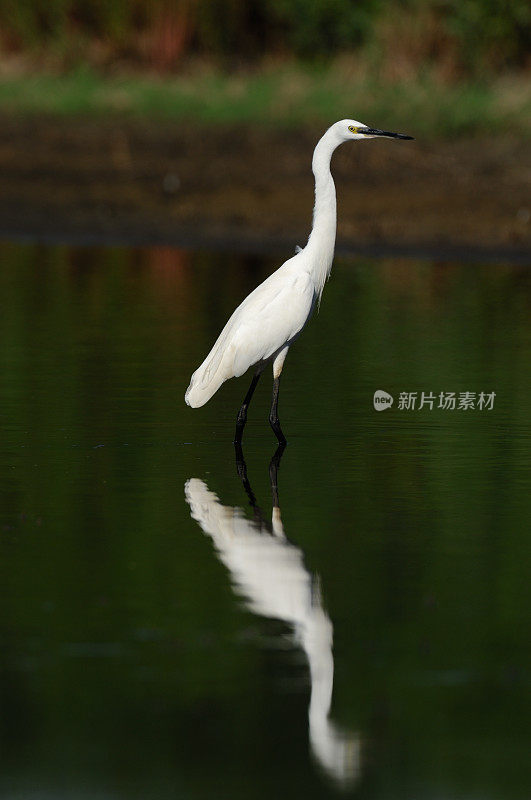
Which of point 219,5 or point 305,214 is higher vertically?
point 219,5

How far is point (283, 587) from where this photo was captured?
227 inches

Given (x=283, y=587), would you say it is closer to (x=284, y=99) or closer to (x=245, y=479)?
(x=245, y=479)

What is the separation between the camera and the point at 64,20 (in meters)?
23.9

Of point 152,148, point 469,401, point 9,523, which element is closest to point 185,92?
point 152,148

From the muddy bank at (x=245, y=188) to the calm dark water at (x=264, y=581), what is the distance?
633cm

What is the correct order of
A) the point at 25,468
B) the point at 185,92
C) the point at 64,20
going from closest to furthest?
1. the point at 25,468
2. the point at 185,92
3. the point at 64,20

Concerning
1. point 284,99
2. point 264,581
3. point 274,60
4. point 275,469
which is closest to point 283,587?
point 264,581

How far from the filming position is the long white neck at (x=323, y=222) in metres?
9.14

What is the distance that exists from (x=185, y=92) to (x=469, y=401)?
12745 millimetres

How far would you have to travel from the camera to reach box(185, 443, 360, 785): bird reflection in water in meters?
4.43

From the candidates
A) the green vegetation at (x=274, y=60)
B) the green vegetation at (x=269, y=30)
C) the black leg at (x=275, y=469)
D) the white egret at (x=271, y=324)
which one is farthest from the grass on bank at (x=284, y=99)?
the black leg at (x=275, y=469)

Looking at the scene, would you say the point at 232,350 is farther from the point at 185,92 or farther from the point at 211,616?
the point at 185,92

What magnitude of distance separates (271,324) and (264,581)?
304cm

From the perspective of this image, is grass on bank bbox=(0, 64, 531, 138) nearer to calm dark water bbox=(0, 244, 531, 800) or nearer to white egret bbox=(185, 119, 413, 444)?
calm dark water bbox=(0, 244, 531, 800)
